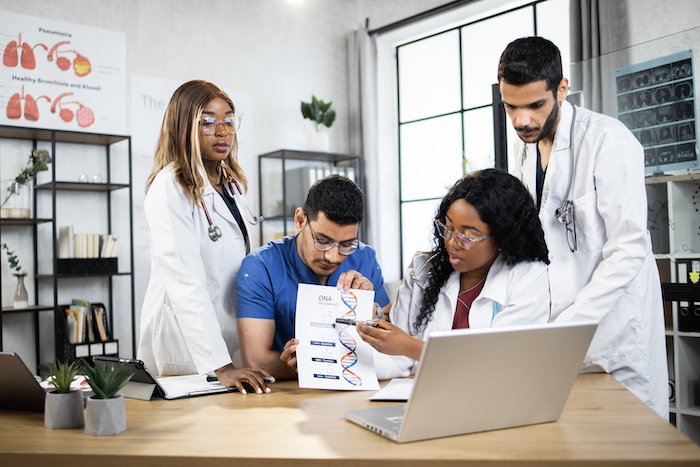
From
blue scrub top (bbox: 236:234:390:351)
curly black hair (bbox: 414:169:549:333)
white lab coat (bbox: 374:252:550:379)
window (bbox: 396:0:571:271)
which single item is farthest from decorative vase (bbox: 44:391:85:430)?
window (bbox: 396:0:571:271)

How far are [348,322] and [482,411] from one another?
51cm

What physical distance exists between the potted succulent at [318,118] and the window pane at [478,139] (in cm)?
116

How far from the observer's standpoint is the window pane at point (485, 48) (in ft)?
15.2

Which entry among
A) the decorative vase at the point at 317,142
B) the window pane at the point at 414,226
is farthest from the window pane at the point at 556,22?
the decorative vase at the point at 317,142

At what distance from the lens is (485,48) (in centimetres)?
484

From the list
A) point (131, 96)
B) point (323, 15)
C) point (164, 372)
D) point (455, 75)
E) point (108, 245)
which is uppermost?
point (323, 15)

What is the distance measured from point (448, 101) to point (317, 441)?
14.5 feet

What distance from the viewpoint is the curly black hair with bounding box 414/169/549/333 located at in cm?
164

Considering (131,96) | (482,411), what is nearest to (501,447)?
(482,411)

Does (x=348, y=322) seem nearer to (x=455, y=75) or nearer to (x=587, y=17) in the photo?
(x=587, y=17)

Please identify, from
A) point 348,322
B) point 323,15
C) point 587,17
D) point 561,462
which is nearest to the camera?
point 561,462

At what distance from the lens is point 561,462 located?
964mm

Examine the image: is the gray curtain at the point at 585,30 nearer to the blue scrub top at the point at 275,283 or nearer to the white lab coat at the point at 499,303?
the white lab coat at the point at 499,303

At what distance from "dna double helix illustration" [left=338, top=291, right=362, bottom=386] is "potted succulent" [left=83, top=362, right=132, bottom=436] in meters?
0.55
